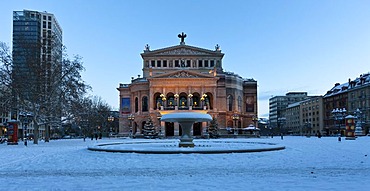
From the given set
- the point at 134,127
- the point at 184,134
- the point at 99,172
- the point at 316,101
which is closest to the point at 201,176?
the point at 99,172

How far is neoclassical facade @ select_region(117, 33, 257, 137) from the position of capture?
75.7 meters

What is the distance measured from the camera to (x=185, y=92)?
252 ft

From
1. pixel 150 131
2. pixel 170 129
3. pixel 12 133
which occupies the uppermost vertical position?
pixel 12 133

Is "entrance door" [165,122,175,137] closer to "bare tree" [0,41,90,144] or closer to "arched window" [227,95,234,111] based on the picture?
"arched window" [227,95,234,111]

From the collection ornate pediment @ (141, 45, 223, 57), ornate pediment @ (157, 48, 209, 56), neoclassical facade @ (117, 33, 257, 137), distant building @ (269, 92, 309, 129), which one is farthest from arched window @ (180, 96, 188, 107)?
distant building @ (269, 92, 309, 129)

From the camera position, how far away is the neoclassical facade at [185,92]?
248ft

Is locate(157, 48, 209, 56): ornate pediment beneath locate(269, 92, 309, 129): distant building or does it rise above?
above

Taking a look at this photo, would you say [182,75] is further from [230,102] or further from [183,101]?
[230,102]

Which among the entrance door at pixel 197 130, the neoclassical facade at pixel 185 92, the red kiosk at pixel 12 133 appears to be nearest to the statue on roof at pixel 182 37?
the neoclassical facade at pixel 185 92

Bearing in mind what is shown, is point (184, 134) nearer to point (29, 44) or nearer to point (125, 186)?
point (125, 186)

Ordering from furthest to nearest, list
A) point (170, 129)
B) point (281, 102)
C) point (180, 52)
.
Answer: point (281, 102), point (180, 52), point (170, 129)

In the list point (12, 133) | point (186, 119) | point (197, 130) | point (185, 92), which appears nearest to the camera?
point (186, 119)

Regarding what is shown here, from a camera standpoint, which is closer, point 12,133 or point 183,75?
point 12,133

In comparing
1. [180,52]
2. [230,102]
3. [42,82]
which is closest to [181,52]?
[180,52]
